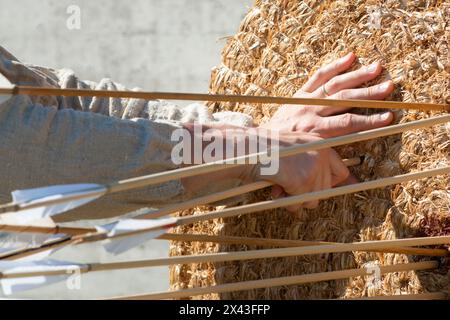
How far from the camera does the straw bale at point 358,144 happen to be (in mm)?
1216

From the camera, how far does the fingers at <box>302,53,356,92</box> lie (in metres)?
1.31

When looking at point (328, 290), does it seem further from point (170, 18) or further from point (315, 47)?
point (170, 18)

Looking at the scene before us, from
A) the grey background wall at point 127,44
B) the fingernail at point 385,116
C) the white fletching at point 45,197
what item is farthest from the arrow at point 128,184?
the grey background wall at point 127,44

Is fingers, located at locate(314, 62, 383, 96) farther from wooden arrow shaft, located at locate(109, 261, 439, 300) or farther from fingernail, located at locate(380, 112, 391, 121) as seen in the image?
wooden arrow shaft, located at locate(109, 261, 439, 300)

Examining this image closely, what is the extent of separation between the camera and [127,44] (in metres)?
2.82

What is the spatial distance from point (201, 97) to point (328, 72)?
0.98 feet

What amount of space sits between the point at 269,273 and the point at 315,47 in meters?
0.32

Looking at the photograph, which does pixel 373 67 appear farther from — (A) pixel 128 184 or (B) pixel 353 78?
(A) pixel 128 184

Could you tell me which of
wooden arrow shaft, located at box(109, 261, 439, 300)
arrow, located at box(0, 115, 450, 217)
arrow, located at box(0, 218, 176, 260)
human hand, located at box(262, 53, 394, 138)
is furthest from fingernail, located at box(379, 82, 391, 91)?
arrow, located at box(0, 218, 176, 260)

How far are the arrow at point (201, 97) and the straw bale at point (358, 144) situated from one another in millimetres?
41

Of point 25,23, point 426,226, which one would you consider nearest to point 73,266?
point 426,226

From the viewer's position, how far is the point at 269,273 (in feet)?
4.64

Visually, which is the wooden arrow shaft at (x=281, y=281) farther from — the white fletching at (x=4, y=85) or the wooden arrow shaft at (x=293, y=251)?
the white fletching at (x=4, y=85)

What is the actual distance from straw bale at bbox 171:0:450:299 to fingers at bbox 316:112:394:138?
2 centimetres
